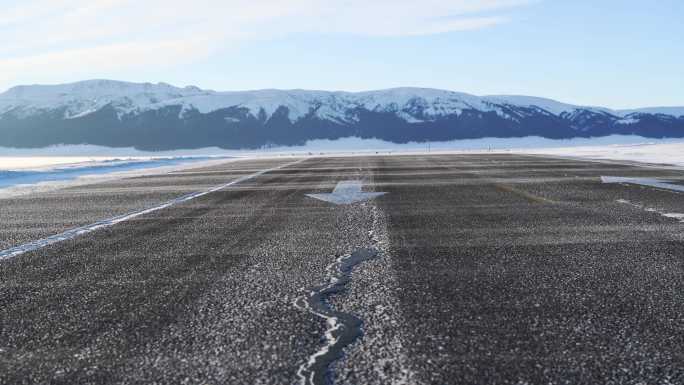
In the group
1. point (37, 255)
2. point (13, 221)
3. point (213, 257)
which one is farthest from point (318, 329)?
point (13, 221)

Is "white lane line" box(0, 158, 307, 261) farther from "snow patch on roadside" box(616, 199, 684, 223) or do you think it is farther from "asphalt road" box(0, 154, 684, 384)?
"snow patch on roadside" box(616, 199, 684, 223)

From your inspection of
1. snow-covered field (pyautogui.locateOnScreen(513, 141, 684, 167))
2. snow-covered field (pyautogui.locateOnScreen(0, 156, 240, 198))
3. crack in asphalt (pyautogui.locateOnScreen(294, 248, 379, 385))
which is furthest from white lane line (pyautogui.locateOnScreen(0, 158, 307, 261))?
snow-covered field (pyautogui.locateOnScreen(513, 141, 684, 167))

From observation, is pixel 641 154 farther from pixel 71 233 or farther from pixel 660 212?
pixel 71 233

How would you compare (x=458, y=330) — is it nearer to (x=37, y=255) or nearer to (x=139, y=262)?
(x=139, y=262)

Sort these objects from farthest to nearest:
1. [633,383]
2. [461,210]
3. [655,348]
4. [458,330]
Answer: [461,210], [458,330], [655,348], [633,383]

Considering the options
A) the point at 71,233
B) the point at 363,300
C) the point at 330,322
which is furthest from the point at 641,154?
the point at 330,322

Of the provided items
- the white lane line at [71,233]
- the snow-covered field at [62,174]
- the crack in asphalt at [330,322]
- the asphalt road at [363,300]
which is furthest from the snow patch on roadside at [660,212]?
the snow-covered field at [62,174]
